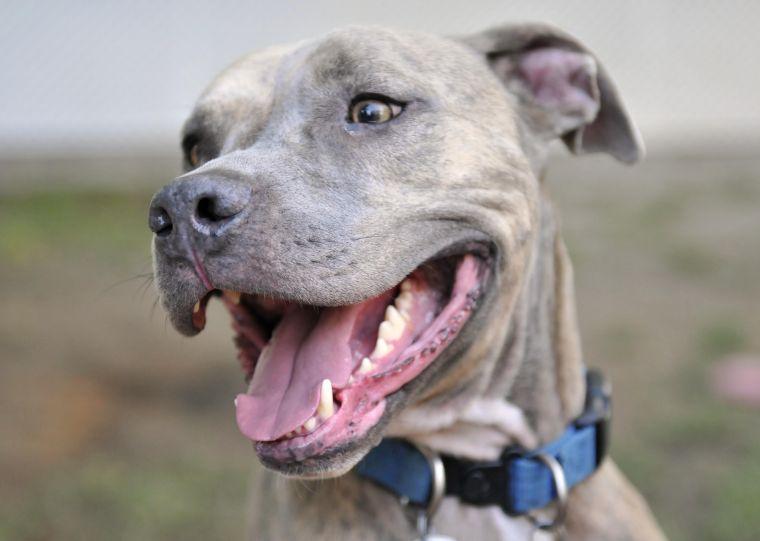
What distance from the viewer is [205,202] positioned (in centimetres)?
235

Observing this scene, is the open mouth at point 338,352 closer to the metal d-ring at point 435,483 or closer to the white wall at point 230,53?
the metal d-ring at point 435,483

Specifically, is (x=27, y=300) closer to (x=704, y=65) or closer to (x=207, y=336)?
(x=207, y=336)

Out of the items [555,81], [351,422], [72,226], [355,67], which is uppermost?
[355,67]

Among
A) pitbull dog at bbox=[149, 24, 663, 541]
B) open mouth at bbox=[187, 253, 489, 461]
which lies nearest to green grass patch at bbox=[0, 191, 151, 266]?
pitbull dog at bbox=[149, 24, 663, 541]

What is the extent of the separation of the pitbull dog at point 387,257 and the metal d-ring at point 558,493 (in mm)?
38

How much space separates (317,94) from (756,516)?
282cm

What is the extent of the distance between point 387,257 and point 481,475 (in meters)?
0.71

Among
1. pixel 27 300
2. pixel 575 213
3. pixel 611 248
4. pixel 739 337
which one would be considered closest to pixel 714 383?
pixel 739 337

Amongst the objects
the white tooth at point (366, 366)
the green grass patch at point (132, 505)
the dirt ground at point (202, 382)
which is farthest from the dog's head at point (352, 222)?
the green grass patch at point (132, 505)

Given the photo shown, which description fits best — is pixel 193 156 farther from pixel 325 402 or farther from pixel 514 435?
pixel 514 435

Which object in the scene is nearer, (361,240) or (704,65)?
(361,240)

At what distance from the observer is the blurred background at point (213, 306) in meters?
4.96

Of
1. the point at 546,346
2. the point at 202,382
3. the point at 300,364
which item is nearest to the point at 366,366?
the point at 300,364

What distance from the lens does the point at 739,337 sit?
6215mm
